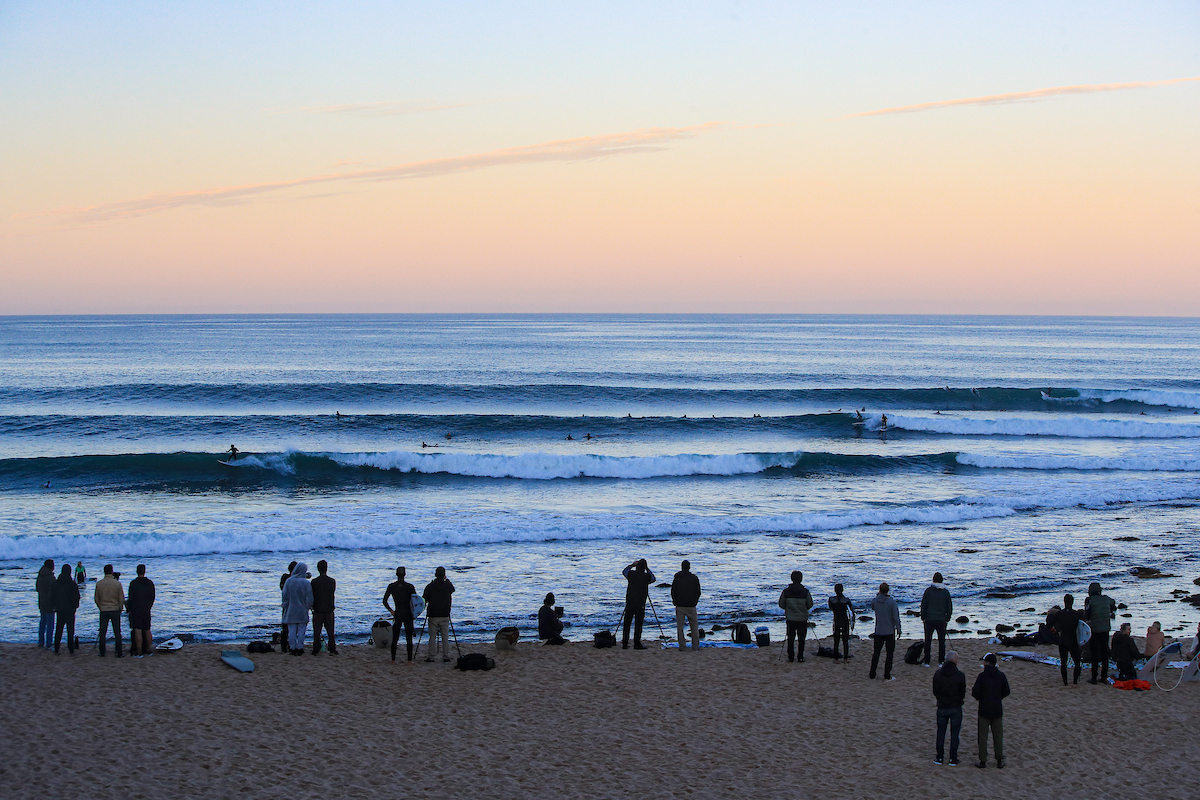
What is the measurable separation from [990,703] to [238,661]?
32.2 feet

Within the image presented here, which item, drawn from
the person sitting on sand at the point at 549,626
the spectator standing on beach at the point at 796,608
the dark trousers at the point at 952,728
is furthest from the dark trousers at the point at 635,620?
the dark trousers at the point at 952,728

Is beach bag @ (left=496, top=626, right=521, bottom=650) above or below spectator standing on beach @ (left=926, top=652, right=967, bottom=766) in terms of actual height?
below

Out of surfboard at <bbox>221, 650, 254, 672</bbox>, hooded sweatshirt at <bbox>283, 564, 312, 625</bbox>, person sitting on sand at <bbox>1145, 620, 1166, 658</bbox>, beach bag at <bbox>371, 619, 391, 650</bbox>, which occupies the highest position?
hooded sweatshirt at <bbox>283, 564, 312, 625</bbox>

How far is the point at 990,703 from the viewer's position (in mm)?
9664

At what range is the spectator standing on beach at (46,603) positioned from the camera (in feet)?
42.9

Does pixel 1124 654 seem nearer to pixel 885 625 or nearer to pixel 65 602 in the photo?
pixel 885 625

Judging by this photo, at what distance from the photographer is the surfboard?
1254 cm

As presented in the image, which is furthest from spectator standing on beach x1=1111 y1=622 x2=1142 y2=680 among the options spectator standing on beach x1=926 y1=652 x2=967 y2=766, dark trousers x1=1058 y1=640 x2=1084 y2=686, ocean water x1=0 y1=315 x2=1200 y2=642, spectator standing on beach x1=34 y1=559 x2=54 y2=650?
spectator standing on beach x1=34 y1=559 x2=54 y2=650

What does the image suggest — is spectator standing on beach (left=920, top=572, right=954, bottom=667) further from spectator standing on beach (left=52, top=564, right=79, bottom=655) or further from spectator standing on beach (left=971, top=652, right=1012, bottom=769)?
Answer: spectator standing on beach (left=52, top=564, right=79, bottom=655)

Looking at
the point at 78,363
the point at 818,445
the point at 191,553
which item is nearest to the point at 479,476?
the point at 191,553

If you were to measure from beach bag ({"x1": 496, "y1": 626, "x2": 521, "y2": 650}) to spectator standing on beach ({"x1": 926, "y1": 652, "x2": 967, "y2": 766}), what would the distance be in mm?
6403

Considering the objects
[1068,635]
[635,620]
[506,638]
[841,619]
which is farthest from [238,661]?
[1068,635]

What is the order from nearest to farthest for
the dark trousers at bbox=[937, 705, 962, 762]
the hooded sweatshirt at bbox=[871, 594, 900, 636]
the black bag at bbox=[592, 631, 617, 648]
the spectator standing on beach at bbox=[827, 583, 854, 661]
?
the dark trousers at bbox=[937, 705, 962, 762] → the hooded sweatshirt at bbox=[871, 594, 900, 636] → the spectator standing on beach at bbox=[827, 583, 854, 661] → the black bag at bbox=[592, 631, 617, 648]

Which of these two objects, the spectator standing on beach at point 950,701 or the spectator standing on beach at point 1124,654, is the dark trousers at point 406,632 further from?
the spectator standing on beach at point 1124,654
